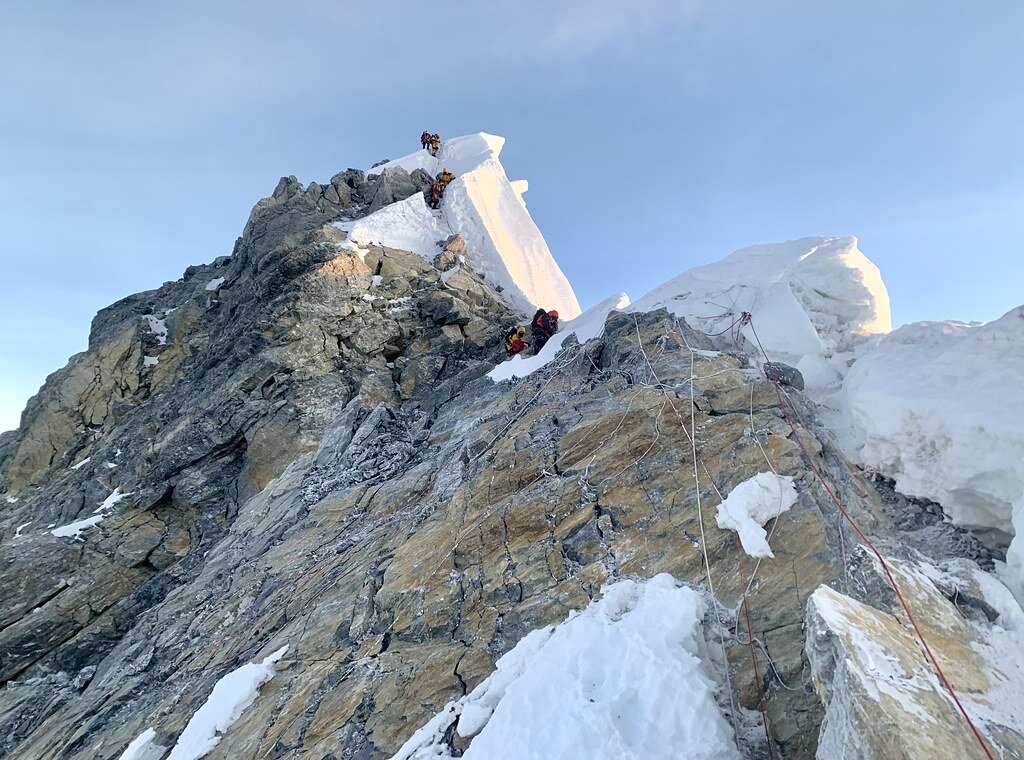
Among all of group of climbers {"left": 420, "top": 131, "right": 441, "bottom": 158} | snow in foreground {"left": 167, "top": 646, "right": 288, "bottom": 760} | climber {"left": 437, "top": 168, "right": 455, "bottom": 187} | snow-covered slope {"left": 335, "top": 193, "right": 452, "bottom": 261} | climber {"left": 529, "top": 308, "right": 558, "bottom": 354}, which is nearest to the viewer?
snow in foreground {"left": 167, "top": 646, "right": 288, "bottom": 760}

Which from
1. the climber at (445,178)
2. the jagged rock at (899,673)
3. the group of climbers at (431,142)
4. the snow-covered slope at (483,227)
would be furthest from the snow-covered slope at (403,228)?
the jagged rock at (899,673)

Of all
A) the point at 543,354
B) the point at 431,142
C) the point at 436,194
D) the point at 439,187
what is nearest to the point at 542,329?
the point at 543,354

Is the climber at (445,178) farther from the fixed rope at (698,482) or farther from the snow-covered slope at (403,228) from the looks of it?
the fixed rope at (698,482)

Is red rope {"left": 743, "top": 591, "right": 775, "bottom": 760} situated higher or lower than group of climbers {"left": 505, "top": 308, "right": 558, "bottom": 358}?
lower

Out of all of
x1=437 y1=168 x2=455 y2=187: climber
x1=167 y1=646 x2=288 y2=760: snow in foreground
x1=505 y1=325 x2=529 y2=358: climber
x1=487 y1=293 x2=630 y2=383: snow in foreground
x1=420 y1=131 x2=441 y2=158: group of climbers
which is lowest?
x1=167 y1=646 x2=288 y2=760: snow in foreground

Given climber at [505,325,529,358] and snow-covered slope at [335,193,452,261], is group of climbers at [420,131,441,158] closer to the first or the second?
snow-covered slope at [335,193,452,261]

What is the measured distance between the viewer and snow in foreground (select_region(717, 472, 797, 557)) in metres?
6.34

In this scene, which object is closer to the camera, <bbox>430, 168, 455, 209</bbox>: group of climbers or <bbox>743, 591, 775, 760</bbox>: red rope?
<bbox>743, 591, 775, 760</bbox>: red rope

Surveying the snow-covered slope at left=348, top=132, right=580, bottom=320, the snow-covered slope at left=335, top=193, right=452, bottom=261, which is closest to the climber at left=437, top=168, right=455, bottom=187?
the snow-covered slope at left=348, top=132, right=580, bottom=320

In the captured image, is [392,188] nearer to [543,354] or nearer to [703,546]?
[543,354]

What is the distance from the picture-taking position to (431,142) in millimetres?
29906

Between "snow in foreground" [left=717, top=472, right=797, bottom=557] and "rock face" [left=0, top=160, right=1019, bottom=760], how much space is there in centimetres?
15

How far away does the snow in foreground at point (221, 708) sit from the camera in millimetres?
7238

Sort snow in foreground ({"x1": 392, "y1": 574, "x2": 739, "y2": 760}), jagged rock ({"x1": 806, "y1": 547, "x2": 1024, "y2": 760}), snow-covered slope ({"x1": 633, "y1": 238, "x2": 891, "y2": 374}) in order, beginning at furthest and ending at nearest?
1. snow-covered slope ({"x1": 633, "y1": 238, "x2": 891, "y2": 374})
2. snow in foreground ({"x1": 392, "y1": 574, "x2": 739, "y2": 760})
3. jagged rock ({"x1": 806, "y1": 547, "x2": 1024, "y2": 760})
